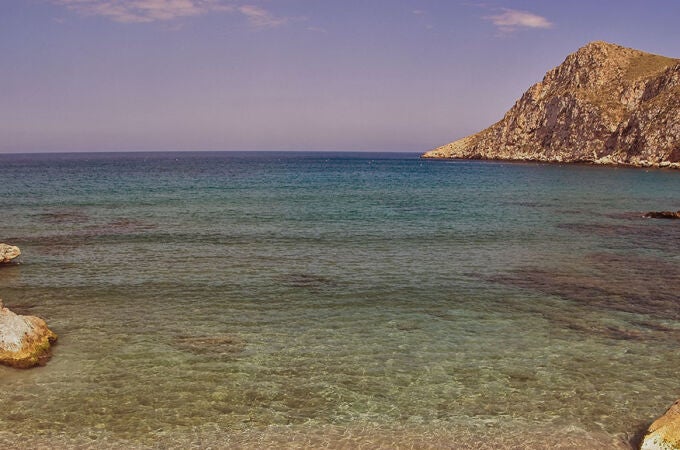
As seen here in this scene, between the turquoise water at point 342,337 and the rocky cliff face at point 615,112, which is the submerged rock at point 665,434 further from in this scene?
the rocky cliff face at point 615,112

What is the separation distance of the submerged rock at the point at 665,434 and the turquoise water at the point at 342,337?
0.81 meters

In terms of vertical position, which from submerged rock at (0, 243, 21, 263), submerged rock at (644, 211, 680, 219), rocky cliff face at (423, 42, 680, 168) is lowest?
submerged rock at (0, 243, 21, 263)

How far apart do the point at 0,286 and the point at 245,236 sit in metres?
15.1

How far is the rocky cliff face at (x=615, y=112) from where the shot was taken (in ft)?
486

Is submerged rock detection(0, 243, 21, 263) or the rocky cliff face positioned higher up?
the rocky cliff face

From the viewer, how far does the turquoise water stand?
11891mm

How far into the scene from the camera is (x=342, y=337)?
17.0 meters

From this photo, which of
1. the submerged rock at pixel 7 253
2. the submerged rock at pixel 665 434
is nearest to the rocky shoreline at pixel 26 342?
the submerged rock at pixel 665 434

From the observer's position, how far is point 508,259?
28703mm

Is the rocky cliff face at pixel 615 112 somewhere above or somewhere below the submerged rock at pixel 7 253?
above

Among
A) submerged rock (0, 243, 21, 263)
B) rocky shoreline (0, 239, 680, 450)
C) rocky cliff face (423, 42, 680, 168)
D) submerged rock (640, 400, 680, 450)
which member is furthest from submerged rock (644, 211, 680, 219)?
rocky cliff face (423, 42, 680, 168)

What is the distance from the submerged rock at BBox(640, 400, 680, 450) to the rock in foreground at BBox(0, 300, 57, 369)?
15297 millimetres

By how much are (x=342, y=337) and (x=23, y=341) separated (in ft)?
30.9

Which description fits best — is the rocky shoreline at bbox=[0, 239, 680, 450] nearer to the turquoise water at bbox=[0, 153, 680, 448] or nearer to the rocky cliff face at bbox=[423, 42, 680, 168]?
the turquoise water at bbox=[0, 153, 680, 448]
